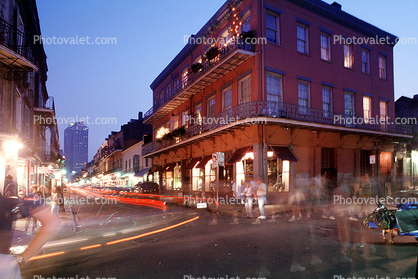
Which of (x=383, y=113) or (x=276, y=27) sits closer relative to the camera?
(x=276, y=27)

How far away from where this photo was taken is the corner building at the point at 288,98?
1708 cm

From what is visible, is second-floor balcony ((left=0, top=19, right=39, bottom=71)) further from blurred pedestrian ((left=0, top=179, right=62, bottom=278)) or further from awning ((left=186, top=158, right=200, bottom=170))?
blurred pedestrian ((left=0, top=179, right=62, bottom=278))

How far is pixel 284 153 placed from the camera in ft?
55.1

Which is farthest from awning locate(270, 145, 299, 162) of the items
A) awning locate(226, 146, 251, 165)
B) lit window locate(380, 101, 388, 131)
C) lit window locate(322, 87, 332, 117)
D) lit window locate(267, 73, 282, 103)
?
lit window locate(380, 101, 388, 131)

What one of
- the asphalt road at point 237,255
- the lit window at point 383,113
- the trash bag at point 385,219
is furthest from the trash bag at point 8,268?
the lit window at point 383,113

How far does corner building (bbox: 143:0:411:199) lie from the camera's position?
1708 cm

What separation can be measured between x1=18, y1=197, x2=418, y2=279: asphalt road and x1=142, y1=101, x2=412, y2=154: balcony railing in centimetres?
827

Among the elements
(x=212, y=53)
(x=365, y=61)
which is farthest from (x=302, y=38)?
(x=365, y=61)

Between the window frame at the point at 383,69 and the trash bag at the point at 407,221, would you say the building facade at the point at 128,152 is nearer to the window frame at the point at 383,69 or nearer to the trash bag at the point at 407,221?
the window frame at the point at 383,69

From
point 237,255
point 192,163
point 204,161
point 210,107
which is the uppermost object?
point 210,107

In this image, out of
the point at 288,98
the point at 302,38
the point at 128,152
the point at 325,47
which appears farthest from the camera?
the point at 128,152

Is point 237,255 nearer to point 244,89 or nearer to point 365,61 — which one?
point 244,89

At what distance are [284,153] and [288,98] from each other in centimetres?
359

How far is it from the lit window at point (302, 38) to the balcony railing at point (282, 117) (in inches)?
163
